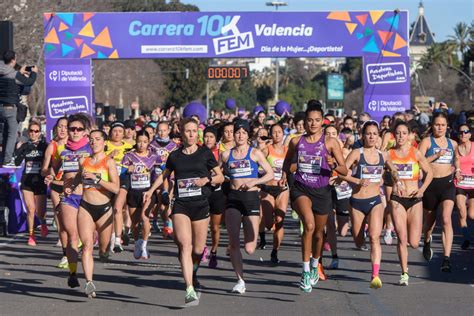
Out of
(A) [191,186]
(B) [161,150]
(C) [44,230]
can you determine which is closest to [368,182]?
(A) [191,186]

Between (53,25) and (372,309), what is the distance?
16338mm

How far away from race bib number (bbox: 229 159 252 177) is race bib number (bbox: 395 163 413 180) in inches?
69.0

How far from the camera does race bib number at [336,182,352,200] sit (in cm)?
1412

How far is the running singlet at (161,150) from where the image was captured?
1547 cm

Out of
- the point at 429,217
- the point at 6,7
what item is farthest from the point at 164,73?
the point at 429,217

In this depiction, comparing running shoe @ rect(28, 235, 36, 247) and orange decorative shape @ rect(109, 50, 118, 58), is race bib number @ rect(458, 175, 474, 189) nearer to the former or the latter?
running shoe @ rect(28, 235, 36, 247)

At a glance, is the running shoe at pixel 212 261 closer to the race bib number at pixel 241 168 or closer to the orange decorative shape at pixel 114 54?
the race bib number at pixel 241 168

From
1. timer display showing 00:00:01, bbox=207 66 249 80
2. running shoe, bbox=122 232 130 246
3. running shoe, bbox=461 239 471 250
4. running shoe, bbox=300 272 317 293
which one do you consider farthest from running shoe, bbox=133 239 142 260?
timer display showing 00:00:01, bbox=207 66 249 80

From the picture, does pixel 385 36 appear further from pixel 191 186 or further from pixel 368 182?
pixel 191 186

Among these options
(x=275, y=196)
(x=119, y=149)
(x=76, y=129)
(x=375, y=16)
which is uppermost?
(x=375, y=16)

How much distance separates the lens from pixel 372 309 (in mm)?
10172

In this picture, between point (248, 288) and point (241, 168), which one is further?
point (241, 168)

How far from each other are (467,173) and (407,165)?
2.42 meters

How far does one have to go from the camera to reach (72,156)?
491 inches
